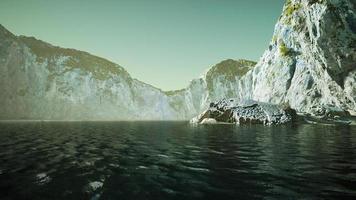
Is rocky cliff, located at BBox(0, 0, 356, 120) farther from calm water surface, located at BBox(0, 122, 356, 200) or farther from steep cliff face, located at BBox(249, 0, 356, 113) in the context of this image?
calm water surface, located at BBox(0, 122, 356, 200)

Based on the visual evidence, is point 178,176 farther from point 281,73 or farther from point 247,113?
point 281,73

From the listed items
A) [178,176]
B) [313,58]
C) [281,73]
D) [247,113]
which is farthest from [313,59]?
[178,176]

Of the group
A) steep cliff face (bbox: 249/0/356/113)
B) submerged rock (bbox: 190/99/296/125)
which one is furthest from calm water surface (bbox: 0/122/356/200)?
steep cliff face (bbox: 249/0/356/113)

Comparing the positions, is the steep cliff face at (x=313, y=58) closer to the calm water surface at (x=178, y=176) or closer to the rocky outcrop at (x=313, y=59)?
the rocky outcrop at (x=313, y=59)

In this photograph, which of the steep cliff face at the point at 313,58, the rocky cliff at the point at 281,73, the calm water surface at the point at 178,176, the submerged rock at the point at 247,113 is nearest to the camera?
the calm water surface at the point at 178,176

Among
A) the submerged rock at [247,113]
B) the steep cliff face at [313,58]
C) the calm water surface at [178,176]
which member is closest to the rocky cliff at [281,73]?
the steep cliff face at [313,58]
